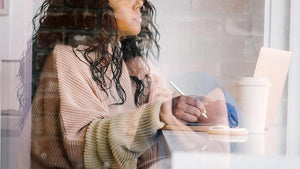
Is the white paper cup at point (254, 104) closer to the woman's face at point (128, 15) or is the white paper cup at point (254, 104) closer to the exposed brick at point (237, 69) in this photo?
the exposed brick at point (237, 69)

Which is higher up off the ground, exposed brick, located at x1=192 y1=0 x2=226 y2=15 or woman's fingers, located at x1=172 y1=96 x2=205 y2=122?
exposed brick, located at x1=192 y1=0 x2=226 y2=15

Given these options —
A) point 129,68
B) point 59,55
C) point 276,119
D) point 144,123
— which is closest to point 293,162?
point 276,119

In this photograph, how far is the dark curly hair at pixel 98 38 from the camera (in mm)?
1200

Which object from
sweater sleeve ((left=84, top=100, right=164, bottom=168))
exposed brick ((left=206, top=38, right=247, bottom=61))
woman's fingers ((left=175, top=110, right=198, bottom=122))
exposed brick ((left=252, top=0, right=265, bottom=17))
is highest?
exposed brick ((left=252, top=0, right=265, bottom=17))

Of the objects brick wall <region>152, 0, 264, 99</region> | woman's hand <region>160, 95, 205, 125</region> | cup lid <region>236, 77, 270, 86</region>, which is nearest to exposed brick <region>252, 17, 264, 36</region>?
brick wall <region>152, 0, 264, 99</region>

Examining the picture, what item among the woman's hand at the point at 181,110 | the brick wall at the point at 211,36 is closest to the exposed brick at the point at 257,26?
the brick wall at the point at 211,36

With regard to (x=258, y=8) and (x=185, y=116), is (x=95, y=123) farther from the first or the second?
(x=258, y=8)

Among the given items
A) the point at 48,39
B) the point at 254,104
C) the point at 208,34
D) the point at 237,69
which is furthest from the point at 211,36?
the point at 48,39

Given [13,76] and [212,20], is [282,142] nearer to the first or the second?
[212,20]

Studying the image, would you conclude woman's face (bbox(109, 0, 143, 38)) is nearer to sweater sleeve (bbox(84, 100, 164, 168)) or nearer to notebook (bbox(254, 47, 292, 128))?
sweater sleeve (bbox(84, 100, 164, 168))

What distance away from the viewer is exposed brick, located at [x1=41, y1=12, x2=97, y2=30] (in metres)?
1.22

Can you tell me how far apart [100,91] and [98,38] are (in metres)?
0.15

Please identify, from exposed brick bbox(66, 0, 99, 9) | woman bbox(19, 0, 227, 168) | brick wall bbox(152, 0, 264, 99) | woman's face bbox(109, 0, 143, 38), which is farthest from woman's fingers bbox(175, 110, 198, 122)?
exposed brick bbox(66, 0, 99, 9)

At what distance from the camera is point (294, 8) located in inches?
49.1
